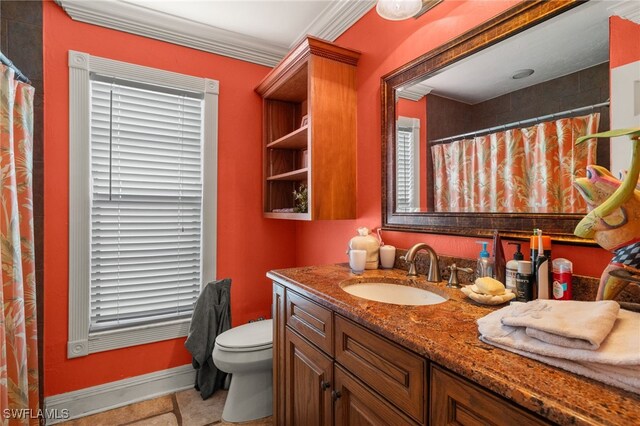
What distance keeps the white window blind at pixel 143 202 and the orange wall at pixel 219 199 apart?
6.5 inches

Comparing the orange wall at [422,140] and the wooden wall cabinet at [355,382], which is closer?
the wooden wall cabinet at [355,382]

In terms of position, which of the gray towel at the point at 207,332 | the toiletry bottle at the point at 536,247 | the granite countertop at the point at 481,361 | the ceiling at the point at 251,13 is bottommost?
the gray towel at the point at 207,332

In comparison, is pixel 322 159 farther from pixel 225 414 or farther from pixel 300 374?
pixel 225 414

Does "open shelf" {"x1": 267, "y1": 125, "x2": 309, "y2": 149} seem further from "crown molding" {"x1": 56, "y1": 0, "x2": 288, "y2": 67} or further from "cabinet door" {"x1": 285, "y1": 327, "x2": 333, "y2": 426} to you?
"cabinet door" {"x1": 285, "y1": 327, "x2": 333, "y2": 426}

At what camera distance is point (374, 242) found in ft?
5.54

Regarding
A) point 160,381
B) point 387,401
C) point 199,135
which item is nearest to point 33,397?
point 160,381

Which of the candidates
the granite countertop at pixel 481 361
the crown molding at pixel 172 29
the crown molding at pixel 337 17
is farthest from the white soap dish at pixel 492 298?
the crown molding at pixel 172 29

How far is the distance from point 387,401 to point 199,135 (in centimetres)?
215

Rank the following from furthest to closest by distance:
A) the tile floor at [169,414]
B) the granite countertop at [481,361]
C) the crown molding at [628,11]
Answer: the tile floor at [169,414], the crown molding at [628,11], the granite countertop at [481,361]

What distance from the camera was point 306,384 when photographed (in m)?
1.33

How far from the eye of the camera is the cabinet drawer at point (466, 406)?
1.99 ft

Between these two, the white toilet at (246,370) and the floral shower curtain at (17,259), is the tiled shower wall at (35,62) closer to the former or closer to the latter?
the floral shower curtain at (17,259)

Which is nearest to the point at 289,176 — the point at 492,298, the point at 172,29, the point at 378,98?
the point at 378,98

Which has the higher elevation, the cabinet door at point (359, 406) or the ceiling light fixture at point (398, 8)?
the ceiling light fixture at point (398, 8)
